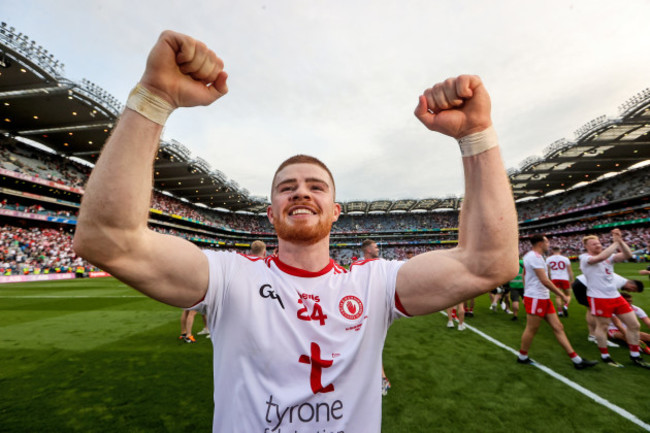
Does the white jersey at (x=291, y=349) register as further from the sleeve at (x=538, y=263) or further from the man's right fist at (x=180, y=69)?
the sleeve at (x=538, y=263)

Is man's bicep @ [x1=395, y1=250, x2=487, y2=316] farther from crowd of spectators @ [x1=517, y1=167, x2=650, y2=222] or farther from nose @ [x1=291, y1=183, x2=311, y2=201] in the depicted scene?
crowd of spectators @ [x1=517, y1=167, x2=650, y2=222]

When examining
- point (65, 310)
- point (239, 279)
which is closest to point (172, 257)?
point (239, 279)

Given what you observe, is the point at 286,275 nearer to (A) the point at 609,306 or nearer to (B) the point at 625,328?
(A) the point at 609,306

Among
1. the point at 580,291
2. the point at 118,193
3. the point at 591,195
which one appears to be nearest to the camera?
the point at 118,193

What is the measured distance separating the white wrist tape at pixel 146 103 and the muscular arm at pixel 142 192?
0.07 ft

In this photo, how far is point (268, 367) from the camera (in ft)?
4.40

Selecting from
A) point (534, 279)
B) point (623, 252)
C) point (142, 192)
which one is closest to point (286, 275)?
point (142, 192)

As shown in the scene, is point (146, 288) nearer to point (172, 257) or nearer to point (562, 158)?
point (172, 257)

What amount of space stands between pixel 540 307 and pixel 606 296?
1.48m

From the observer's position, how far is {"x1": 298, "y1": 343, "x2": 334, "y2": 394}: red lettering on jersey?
4.39 ft

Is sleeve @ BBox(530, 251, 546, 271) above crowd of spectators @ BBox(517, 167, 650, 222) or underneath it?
underneath

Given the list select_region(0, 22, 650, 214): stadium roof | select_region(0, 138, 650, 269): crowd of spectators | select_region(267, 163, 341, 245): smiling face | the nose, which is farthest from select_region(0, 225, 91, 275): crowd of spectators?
the nose

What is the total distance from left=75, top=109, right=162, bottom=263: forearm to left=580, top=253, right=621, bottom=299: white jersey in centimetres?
728

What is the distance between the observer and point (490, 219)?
1.32 metres
